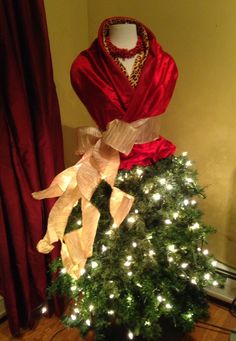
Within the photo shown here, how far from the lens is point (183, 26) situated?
145cm

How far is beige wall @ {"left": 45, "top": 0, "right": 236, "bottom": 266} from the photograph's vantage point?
1.40 meters

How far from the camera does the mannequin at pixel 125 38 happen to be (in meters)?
1.07

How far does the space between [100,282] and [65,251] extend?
167 mm

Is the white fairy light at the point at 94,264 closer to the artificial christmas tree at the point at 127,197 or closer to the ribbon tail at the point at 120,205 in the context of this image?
the artificial christmas tree at the point at 127,197

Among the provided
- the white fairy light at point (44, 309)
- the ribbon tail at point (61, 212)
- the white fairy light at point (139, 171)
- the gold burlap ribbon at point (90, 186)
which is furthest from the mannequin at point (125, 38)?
the white fairy light at point (44, 309)

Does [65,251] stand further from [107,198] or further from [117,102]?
[117,102]

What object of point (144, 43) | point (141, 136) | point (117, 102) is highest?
point (144, 43)

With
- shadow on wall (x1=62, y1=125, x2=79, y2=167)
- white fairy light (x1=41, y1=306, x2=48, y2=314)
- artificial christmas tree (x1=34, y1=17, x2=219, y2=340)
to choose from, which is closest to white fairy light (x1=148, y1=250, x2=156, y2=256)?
artificial christmas tree (x1=34, y1=17, x2=219, y2=340)

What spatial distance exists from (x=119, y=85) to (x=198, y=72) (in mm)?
612

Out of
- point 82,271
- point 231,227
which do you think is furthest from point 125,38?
point 231,227

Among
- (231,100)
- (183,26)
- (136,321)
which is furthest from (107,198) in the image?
(183,26)

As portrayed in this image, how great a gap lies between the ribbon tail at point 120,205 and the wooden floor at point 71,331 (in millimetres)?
779

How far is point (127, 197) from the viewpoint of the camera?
99cm

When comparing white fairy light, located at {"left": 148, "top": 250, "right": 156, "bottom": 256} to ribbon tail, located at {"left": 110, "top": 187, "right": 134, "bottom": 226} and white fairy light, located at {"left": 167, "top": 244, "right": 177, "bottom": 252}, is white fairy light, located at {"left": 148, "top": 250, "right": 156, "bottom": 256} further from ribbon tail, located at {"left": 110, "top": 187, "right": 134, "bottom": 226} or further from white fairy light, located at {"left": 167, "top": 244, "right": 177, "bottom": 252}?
ribbon tail, located at {"left": 110, "top": 187, "right": 134, "bottom": 226}
